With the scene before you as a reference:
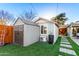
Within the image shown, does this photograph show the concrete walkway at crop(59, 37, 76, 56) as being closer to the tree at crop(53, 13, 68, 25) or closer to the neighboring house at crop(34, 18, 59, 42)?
the neighboring house at crop(34, 18, 59, 42)

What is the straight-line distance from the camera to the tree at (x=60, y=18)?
5488 mm

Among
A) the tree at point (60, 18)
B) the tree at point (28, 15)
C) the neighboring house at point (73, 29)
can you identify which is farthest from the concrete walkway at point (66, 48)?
the tree at point (28, 15)

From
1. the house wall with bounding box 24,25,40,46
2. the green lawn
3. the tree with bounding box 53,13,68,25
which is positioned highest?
the tree with bounding box 53,13,68,25

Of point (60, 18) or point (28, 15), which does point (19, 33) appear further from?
point (60, 18)

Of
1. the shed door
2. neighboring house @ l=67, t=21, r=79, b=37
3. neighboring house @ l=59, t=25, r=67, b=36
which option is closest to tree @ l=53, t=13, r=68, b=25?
neighboring house @ l=59, t=25, r=67, b=36

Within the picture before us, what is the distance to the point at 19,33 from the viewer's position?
5566mm

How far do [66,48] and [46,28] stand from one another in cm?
63

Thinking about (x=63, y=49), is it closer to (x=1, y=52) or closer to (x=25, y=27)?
(x=25, y=27)

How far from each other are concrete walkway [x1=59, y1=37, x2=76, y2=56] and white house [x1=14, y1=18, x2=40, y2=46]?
0.58 m

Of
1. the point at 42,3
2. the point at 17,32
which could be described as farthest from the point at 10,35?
the point at 42,3

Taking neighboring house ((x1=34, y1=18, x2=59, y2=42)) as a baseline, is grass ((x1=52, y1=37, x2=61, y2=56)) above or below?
below

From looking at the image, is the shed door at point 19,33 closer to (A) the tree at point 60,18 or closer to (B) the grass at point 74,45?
(A) the tree at point 60,18

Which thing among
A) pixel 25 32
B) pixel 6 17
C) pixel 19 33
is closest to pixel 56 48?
pixel 25 32

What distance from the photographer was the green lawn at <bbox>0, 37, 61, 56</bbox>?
5551 millimetres
